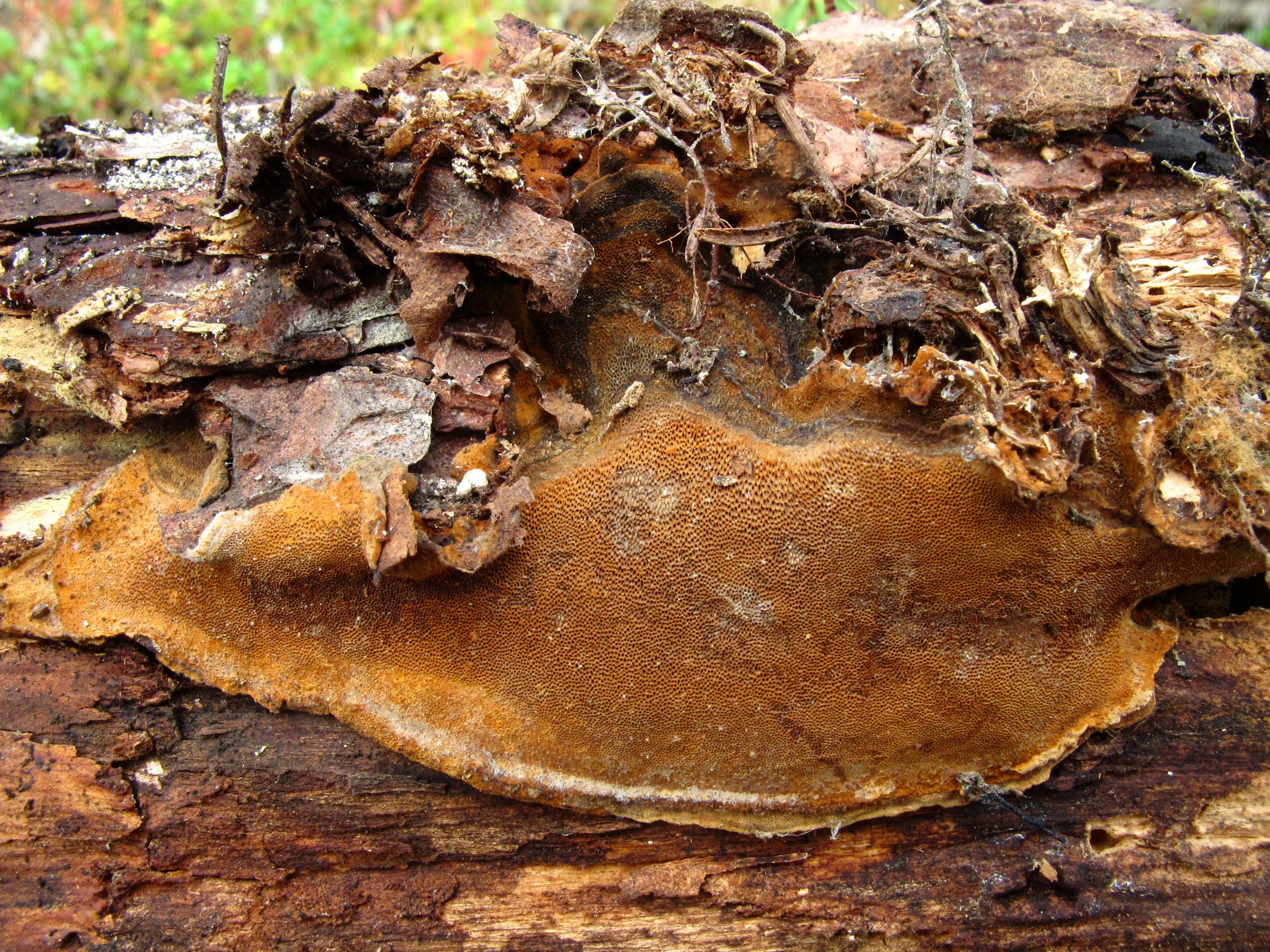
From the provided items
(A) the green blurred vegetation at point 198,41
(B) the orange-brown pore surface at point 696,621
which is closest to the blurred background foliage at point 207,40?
(A) the green blurred vegetation at point 198,41

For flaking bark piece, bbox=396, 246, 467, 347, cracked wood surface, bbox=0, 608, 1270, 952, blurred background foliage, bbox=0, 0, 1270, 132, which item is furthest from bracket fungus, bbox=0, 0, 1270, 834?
blurred background foliage, bbox=0, 0, 1270, 132

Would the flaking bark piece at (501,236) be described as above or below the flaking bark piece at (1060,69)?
above

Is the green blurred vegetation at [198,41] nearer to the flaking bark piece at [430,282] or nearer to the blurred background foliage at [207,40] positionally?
the blurred background foliage at [207,40]

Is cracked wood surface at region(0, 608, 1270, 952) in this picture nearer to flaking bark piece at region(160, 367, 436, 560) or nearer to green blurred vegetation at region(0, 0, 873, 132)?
flaking bark piece at region(160, 367, 436, 560)

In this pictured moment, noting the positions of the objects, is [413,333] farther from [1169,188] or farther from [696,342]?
[1169,188]

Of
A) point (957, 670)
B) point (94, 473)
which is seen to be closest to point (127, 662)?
point (94, 473)

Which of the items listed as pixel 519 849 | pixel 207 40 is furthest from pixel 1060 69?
pixel 207 40

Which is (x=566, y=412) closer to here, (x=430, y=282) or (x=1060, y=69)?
(x=430, y=282)
